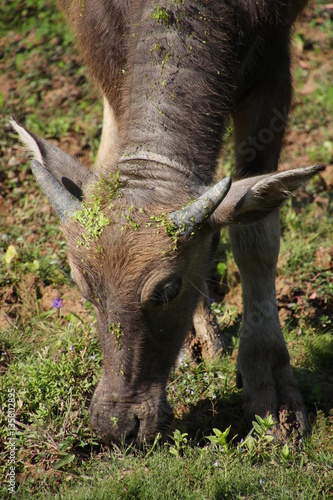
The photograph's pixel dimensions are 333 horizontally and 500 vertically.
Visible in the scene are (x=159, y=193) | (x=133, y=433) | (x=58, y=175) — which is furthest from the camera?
(x=58, y=175)

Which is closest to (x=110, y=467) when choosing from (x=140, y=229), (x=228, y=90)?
(x=140, y=229)

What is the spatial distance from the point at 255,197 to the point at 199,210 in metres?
0.35

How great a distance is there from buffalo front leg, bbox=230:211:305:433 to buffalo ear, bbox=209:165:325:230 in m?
1.00

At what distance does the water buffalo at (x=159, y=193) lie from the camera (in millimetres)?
3760

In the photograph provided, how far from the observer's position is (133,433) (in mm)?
3965

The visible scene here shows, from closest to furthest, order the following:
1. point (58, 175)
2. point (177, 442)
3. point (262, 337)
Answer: point (177, 442) < point (58, 175) < point (262, 337)

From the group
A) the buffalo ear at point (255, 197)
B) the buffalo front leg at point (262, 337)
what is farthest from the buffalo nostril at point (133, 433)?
the buffalo ear at point (255, 197)

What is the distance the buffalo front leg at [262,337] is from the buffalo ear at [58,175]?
1331 millimetres

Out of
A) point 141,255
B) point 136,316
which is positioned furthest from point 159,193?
point 136,316

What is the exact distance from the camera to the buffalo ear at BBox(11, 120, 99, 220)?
4027 millimetres

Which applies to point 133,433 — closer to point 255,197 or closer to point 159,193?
point 159,193

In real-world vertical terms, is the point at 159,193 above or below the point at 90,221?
above

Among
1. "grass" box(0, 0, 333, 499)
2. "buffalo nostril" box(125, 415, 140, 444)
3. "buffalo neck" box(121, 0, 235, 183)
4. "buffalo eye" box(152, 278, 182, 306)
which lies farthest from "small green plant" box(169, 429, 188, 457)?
"buffalo neck" box(121, 0, 235, 183)

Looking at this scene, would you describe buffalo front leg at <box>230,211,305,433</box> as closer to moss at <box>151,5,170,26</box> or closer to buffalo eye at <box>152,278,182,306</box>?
buffalo eye at <box>152,278,182,306</box>
